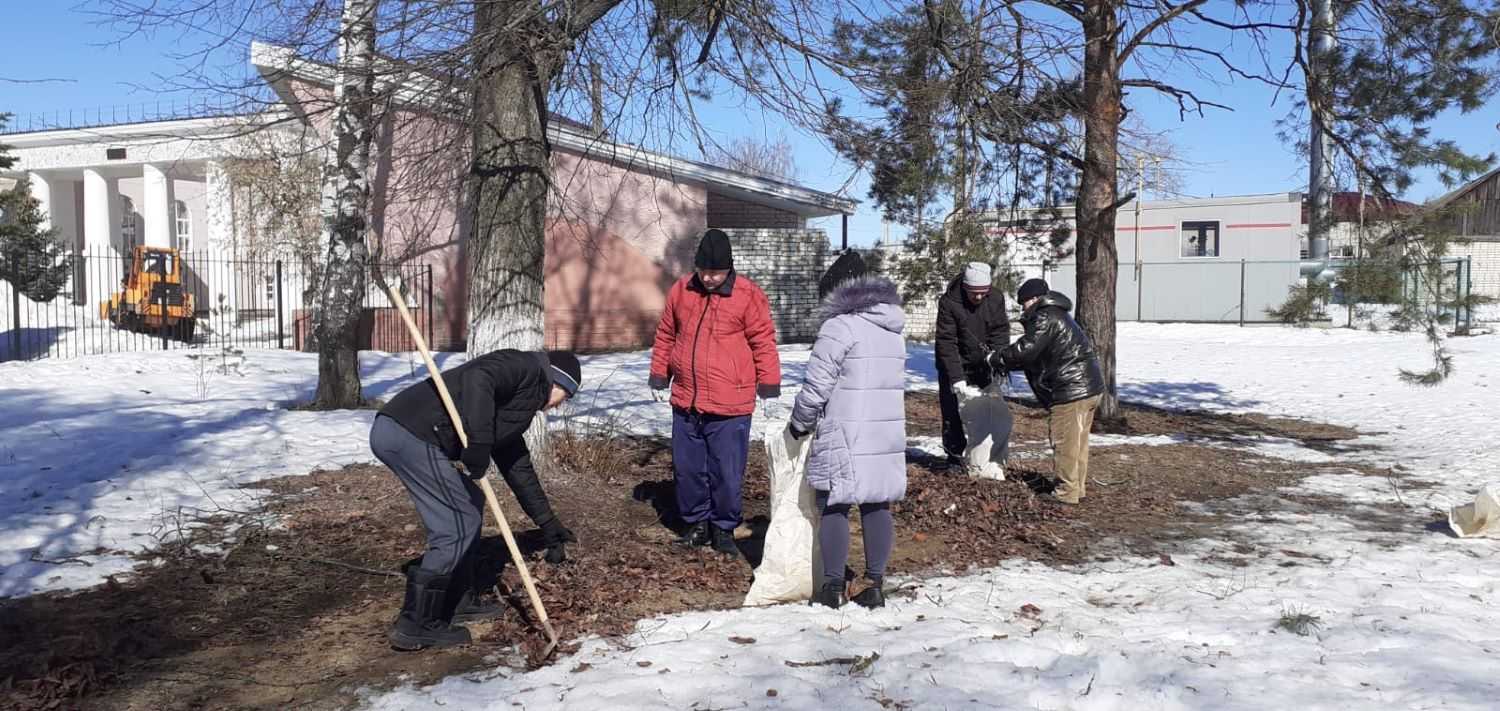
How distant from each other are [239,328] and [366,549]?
57.7ft

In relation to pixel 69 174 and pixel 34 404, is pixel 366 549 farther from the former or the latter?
pixel 69 174

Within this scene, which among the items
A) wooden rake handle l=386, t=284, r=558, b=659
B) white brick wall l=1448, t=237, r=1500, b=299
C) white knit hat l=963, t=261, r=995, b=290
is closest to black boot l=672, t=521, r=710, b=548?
wooden rake handle l=386, t=284, r=558, b=659

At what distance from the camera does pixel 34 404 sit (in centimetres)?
1005

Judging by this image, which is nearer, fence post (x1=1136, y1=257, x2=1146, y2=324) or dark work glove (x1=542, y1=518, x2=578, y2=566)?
dark work glove (x1=542, y1=518, x2=578, y2=566)

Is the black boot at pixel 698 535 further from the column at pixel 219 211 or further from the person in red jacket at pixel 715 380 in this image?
the column at pixel 219 211

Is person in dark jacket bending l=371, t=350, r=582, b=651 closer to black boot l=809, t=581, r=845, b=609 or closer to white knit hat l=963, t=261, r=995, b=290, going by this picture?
black boot l=809, t=581, r=845, b=609

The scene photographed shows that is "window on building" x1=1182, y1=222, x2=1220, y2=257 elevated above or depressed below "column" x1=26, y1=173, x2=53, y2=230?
below

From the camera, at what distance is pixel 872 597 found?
4586 millimetres

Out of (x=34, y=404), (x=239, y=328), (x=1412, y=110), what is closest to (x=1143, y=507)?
(x=1412, y=110)

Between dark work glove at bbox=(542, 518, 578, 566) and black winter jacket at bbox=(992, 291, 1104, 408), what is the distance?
330cm

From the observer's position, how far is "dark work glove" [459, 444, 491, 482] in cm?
396

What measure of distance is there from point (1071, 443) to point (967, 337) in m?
1.24

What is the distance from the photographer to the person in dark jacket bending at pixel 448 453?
3.97 m

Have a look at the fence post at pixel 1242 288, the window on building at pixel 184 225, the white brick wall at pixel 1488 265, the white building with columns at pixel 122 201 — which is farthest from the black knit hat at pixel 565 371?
the white brick wall at pixel 1488 265
